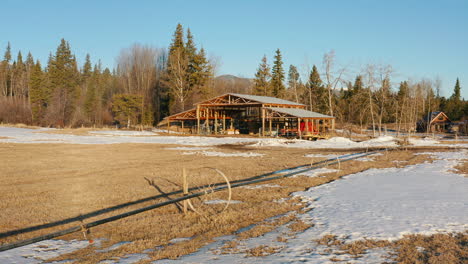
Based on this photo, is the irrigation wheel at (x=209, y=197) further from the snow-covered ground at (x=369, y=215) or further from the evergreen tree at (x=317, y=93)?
the evergreen tree at (x=317, y=93)

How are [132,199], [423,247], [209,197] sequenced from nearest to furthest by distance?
[423,247] → [132,199] → [209,197]

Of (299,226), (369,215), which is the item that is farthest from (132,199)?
(369,215)

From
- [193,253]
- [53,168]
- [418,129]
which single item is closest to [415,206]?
[193,253]

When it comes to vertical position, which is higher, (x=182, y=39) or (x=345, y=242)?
(x=182, y=39)

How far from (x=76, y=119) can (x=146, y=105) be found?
1222cm

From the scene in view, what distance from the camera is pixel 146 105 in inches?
2559

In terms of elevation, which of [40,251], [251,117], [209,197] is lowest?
[40,251]

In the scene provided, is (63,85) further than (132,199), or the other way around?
(63,85)

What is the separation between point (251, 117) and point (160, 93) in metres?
26.8

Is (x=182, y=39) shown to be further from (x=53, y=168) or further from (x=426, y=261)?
(x=426, y=261)

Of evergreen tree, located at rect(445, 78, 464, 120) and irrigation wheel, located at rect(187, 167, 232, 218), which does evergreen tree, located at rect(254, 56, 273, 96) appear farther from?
irrigation wheel, located at rect(187, 167, 232, 218)

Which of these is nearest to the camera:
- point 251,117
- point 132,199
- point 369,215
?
point 369,215

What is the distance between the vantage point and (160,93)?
67.4 metres

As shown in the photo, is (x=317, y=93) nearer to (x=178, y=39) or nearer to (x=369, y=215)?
(x=178, y=39)
